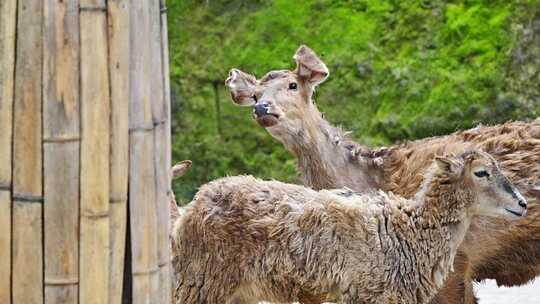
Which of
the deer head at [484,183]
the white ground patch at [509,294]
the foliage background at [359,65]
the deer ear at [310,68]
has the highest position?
the foliage background at [359,65]

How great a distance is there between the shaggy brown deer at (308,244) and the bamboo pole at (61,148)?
2.37 metres

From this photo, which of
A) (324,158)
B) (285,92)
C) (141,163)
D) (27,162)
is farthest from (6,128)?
(324,158)

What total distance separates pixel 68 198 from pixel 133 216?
0.30m

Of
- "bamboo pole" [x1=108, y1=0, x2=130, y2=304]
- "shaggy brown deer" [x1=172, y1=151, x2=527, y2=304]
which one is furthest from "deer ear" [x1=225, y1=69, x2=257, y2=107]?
"bamboo pole" [x1=108, y1=0, x2=130, y2=304]

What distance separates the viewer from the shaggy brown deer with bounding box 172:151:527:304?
277 inches

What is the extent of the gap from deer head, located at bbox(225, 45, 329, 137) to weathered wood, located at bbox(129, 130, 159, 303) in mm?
3438

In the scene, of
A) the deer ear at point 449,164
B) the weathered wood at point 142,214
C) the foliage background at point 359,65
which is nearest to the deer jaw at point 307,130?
the deer ear at point 449,164

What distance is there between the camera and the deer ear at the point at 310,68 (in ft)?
28.2

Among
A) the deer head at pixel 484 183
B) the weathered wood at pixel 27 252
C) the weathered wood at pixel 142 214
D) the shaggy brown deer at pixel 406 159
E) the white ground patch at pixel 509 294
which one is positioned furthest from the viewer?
the white ground patch at pixel 509 294

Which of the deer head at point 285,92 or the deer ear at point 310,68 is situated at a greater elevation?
the deer ear at point 310,68

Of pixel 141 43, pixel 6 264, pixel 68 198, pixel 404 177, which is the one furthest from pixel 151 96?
pixel 404 177

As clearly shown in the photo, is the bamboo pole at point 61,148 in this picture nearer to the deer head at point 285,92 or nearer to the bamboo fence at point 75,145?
the bamboo fence at point 75,145

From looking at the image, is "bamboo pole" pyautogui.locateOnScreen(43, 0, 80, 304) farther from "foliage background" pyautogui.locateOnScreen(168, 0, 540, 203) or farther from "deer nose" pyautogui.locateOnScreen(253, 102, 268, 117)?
"foliage background" pyautogui.locateOnScreen(168, 0, 540, 203)

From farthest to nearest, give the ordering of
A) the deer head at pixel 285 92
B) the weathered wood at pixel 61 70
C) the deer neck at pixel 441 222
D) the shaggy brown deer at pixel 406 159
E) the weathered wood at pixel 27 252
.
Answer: the deer head at pixel 285 92, the shaggy brown deer at pixel 406 159, the deer neck at pixel 441 222, the weathered wood at pixel 27 252, the weathered wood at pixel 61 70
